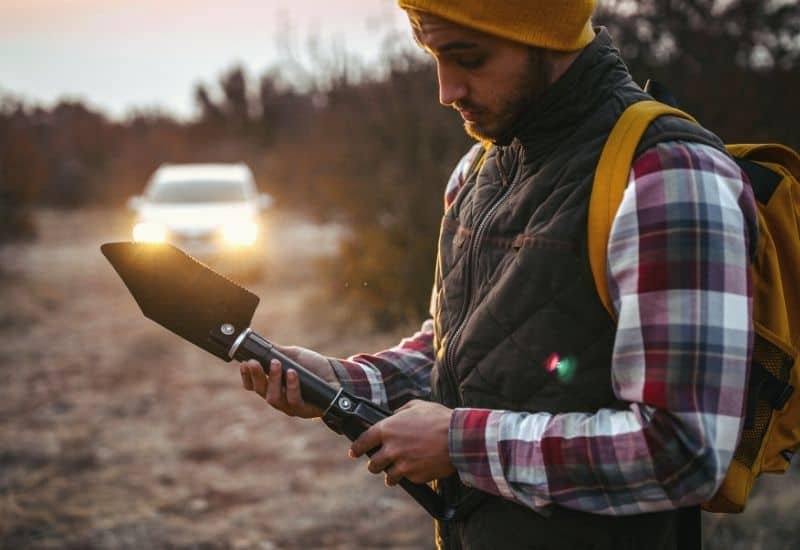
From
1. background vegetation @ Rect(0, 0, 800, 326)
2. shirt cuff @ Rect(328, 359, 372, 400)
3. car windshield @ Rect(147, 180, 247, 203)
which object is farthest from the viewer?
car windshield @ Rect(147, 180, 247, 203)

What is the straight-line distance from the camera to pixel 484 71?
1.44 m

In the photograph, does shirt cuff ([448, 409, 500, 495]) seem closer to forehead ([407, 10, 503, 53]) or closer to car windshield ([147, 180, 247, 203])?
forehead ([407, 10, 503, 53])

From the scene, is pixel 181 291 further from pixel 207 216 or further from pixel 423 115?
pixel 207 216

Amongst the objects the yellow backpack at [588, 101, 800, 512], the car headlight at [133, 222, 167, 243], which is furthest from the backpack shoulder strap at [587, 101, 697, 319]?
the car headlight at [133, 222, 167, 243]

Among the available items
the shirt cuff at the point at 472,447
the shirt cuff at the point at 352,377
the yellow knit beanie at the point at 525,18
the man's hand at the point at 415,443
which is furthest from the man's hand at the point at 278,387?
the yellow knit beanie at the point at 525,18

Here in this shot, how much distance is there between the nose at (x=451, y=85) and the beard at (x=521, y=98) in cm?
2

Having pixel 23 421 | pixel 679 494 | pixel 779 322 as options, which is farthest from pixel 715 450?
pixel 23 421

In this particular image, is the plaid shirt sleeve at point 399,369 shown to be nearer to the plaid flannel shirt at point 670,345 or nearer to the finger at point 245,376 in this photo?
the finger at point 245,376

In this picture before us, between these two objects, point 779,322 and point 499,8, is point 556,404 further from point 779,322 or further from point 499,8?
point 499,8

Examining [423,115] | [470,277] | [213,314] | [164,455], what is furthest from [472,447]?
[423,115]

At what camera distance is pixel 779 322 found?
4.33 feet

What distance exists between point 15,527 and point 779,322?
14.4 ft

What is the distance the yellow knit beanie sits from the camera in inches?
53.4

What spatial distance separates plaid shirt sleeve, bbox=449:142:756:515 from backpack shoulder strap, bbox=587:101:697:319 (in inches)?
0.8
